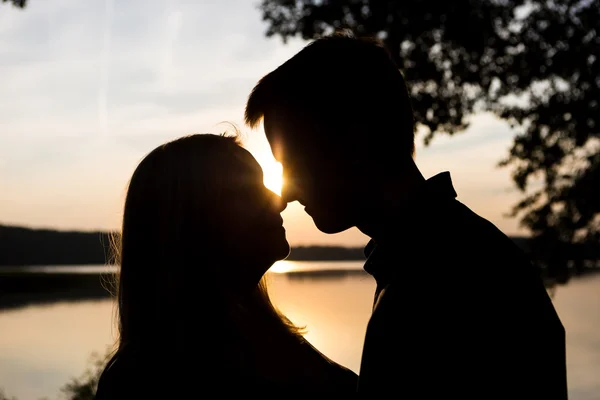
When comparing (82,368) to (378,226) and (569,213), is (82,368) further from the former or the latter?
(378,226)

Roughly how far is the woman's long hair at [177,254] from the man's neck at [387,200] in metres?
1.09

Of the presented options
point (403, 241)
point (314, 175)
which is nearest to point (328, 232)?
point (314, 175)

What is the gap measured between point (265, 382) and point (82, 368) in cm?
→ 2855

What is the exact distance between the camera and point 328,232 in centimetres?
277

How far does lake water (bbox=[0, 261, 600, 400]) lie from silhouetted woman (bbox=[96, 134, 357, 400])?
9.12 meters

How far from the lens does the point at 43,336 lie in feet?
129

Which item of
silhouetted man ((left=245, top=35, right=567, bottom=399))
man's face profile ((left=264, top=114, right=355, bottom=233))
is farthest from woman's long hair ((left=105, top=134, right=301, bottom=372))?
man's face profile ((left=264, top=114, right=355, bottom=233))

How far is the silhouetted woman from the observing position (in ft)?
10.1

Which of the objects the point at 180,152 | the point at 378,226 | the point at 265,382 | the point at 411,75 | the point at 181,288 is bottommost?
the point at 265,382

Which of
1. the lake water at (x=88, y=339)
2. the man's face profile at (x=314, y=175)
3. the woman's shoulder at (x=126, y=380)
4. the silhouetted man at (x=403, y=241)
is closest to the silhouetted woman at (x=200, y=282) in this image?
the woman's shoulder at (x=126, y=380)

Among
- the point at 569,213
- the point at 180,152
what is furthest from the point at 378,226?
the point at 569,213

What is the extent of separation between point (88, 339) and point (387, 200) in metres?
38.4

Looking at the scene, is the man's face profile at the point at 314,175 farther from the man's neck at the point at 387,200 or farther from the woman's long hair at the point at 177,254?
the woman's long hair at the point at 177,254

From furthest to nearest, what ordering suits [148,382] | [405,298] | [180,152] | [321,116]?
[180,152] < [148,382] < [321,116] < [405,298]
